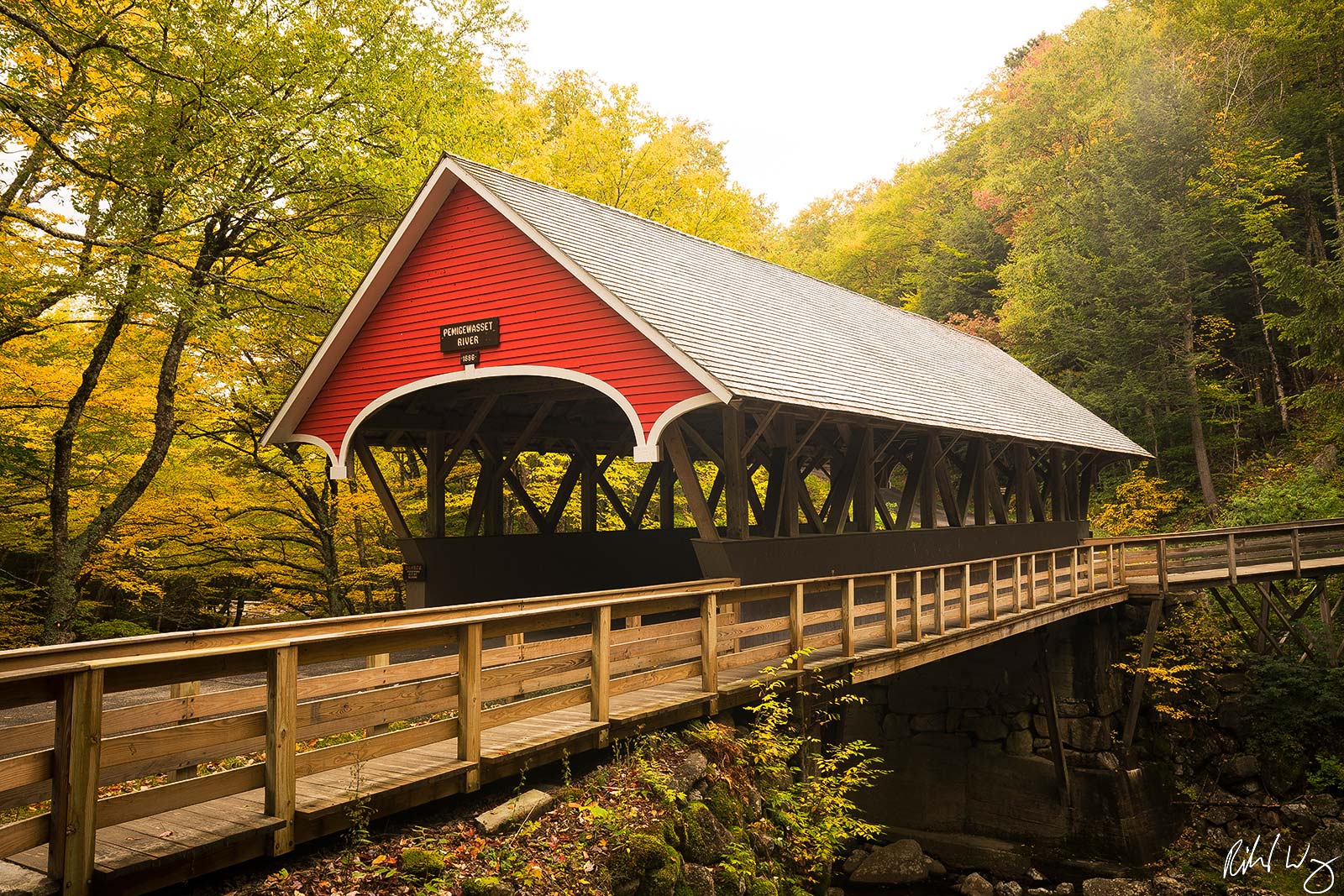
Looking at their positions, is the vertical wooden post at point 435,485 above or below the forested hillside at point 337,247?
below

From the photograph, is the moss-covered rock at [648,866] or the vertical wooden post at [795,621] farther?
the vertical wooden post at [795,621]

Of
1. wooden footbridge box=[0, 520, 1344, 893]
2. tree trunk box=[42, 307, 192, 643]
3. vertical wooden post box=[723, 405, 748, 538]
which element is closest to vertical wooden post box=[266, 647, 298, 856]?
wooden footbridge box=[0, 520, 1344, 893]

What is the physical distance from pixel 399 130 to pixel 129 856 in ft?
48.0

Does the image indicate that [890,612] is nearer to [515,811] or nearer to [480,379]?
[515,811]

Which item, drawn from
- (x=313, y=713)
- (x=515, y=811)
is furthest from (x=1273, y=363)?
(x=313, y=713)

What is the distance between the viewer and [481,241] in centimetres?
1095

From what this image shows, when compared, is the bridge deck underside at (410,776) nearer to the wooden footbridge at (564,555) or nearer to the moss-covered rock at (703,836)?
the wooden footbridge at (564,555)

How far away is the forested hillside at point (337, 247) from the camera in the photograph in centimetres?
1275

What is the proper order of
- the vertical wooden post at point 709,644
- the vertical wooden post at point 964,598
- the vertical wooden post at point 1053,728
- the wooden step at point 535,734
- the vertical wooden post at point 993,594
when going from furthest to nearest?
the vertical wooden post at point 1053,728
the vertical wooden post at point 993,594
the vertical wooden post at point 964,598
the vertical wooden post at point 709,644
the wooden step at point 535,734

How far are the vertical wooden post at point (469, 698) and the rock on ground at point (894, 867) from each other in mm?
11217

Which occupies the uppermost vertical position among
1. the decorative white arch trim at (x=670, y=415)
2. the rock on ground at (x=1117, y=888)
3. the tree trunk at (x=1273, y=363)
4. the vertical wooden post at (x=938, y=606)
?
the tree trunk at (x=1273, y=363)

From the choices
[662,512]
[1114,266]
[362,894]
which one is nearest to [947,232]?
[1114,266]

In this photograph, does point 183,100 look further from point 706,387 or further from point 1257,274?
point 1257,274

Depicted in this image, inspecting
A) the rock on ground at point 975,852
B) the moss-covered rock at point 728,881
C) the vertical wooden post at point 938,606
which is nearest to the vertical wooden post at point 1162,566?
the rock on ground at point 975,852
